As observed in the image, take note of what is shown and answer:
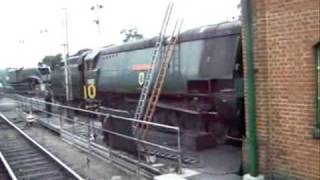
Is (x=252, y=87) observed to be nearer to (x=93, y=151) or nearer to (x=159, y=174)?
(x=159, y=174)

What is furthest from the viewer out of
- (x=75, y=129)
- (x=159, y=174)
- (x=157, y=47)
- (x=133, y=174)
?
(x=75, y=129)

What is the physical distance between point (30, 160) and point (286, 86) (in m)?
8.91

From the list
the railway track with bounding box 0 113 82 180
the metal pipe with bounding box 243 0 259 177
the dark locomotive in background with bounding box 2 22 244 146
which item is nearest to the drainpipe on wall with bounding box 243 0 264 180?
the metal pipe with bounding box 243 0 259 177

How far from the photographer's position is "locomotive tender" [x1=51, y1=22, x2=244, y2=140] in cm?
1266

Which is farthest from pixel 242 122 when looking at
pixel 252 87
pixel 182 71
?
pixel 252 87

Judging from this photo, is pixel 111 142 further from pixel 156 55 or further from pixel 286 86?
pixel 286 86

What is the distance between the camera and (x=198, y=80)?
14.0 m

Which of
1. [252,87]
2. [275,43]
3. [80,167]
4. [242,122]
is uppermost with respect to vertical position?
[275,43]

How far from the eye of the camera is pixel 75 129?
17953 mm

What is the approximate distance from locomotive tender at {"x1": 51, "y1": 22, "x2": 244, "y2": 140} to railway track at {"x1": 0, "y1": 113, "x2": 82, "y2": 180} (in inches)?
148

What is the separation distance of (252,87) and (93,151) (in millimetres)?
6433

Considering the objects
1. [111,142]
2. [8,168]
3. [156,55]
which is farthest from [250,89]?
[8,168]

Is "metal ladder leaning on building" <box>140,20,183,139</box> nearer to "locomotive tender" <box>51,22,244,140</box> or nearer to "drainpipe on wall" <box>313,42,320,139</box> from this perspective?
"locomotive tender" <box>51,22,244,140</box>

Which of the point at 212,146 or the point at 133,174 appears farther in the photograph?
the point at 212,146
